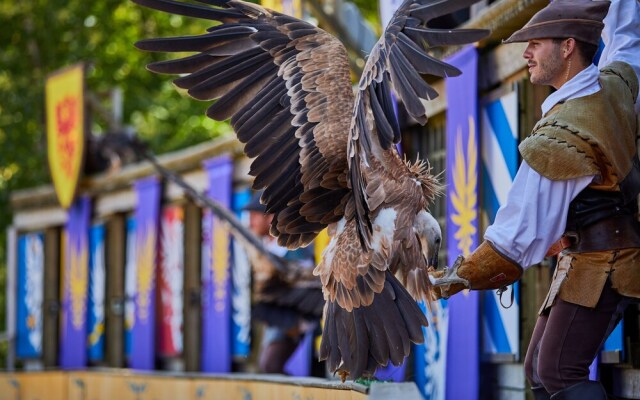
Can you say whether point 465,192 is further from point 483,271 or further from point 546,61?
point 483,271

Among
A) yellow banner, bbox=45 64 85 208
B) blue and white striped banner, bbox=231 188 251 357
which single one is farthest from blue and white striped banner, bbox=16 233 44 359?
blue and white striped banner, bbox=231 188 251 357

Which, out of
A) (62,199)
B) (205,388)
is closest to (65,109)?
(62,199)

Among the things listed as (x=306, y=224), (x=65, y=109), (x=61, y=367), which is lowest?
(x=61, y=367)

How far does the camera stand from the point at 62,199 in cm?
1359

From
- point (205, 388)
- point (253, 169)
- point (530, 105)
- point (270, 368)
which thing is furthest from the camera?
point (270, 368)

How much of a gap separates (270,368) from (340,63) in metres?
3.52

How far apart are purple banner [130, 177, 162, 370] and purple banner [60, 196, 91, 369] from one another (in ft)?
5.05

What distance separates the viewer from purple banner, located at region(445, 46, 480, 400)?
5.95m

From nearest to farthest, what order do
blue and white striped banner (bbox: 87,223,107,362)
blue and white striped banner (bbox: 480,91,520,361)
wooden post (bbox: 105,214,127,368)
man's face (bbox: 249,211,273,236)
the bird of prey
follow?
the bird of prey
blue and white striped banner (bbox: 480,91,520,361)
man's face (bbox: 249,211,273,236)
wooden post (bbox: 105,214,127,368)
blue and white striped banner (bbox: 87,223,107,362)

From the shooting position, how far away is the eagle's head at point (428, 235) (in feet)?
15.0

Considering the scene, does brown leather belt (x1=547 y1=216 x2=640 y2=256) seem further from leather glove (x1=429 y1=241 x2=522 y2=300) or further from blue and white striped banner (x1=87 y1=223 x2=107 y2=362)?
blue and white striped banner (x1=87 y1=223 x2=107 y2=362)

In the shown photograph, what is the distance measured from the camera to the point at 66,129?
1323 cm

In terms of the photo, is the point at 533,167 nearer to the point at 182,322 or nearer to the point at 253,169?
the point at 253,169

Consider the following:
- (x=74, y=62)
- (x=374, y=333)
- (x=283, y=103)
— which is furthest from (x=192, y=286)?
(x=74, y=62)
